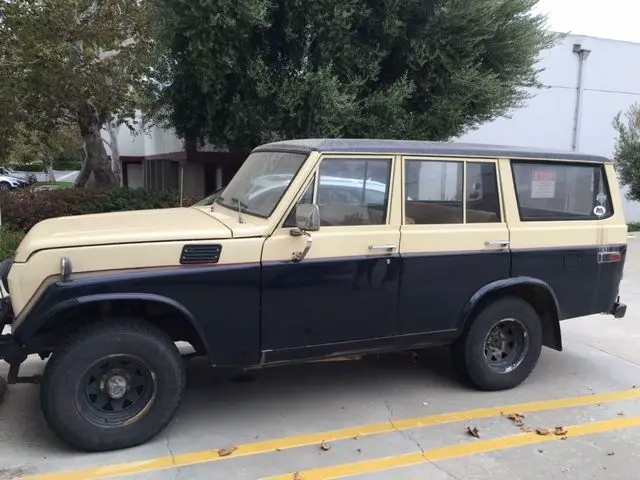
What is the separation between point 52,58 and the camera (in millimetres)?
10648

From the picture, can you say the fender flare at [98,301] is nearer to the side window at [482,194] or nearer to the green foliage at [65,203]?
the side window at [482,194]

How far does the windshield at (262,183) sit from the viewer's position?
420 cm

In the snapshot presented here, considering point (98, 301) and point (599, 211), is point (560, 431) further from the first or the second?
point (98, 301)

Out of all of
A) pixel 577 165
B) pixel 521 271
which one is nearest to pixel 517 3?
pixel 577 165

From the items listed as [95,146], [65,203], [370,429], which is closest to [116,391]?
[370,429]

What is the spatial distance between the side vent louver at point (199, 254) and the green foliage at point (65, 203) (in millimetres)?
7898

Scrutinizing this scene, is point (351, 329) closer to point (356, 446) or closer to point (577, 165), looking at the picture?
point (356, 446)

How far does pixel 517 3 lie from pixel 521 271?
7.57m

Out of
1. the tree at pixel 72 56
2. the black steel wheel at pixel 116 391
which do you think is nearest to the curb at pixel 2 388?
the black steel wheel at pixel 116 391

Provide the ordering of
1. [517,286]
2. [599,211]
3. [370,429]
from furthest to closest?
[599,211], [517,286], [370,429]

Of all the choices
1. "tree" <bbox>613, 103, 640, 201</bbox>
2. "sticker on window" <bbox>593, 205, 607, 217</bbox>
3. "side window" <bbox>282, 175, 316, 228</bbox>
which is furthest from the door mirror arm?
"tree" <bbox>613, 103, 640, 201</bbox>

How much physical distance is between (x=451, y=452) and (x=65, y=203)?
924 cm

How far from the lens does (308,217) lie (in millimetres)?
3764

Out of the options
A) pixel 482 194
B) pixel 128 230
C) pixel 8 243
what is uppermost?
pixel 482 194
